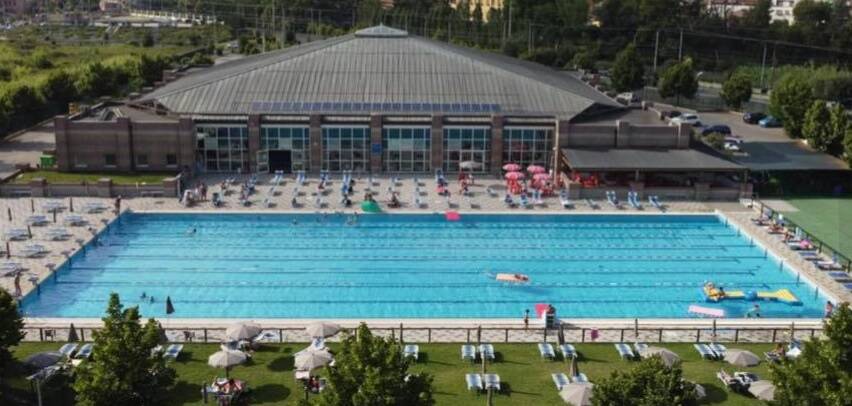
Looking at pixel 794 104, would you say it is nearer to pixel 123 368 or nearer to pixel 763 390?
pixel 763 390

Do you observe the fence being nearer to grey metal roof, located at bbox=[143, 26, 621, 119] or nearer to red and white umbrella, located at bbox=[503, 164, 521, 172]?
grey metal roof, located at bbox=[143, 26, 621, 119]

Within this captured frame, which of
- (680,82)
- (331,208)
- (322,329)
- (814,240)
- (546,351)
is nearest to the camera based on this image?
(322,329)

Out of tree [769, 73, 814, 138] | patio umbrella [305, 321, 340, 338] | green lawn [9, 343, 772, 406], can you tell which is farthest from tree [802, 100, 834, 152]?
patio umbrella [305, 321, 340, 338]

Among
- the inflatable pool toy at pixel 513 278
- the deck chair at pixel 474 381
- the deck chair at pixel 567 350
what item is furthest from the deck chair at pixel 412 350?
the inflatable pool toy at pixel 513 278

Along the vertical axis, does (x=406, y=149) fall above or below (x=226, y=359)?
above

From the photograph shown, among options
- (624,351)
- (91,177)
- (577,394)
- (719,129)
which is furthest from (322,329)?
(719,129)

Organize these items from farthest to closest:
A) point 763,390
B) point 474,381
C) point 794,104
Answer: point 794,104
point 474,381
point 763,390

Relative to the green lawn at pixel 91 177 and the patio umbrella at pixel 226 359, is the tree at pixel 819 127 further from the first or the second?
the patio umbrella at pixel 226 359
